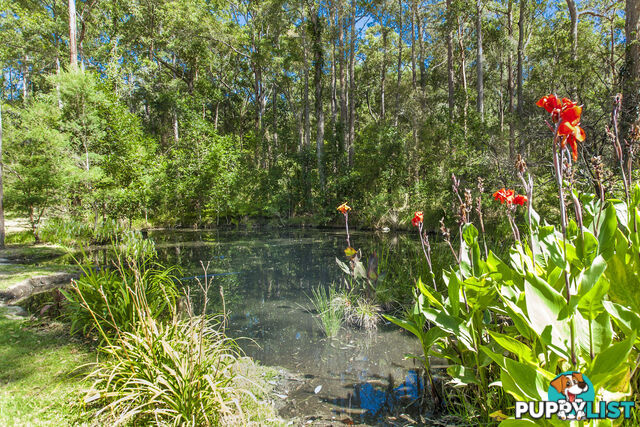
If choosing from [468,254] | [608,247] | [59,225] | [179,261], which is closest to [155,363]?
[468,254]

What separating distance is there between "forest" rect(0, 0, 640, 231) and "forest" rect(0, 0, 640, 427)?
0.40 feet

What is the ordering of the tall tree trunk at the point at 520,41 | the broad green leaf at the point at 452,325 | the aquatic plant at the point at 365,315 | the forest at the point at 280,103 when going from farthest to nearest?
1. the tall tree trunk at the point at 520,41
2. the forest at the point at 280,103
3. the aquatic plant at the point at 365,315
4. the broad green leaf at the point at 452,325

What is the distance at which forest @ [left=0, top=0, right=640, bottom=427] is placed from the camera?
1.51 meters

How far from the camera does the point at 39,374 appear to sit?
7.75 feet

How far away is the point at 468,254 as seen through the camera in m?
2.22

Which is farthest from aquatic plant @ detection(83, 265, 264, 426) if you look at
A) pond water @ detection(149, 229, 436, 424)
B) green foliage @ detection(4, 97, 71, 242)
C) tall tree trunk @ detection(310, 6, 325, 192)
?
tall tree trunk @ detection(310, 6, 325, 192)

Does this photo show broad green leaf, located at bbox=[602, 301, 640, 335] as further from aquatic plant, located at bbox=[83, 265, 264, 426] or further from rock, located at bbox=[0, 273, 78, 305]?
rock, located at bbox=[0, 273, 78, 305]

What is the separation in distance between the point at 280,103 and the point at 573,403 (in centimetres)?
2445

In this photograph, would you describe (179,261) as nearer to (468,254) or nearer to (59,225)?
(59,225)

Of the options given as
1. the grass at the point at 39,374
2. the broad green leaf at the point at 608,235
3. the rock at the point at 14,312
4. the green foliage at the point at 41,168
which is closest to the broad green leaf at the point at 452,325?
the broad green leaf at the point at 608,235

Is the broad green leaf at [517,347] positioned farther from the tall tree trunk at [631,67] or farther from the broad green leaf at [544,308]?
the tall tree trunk at [631,67]

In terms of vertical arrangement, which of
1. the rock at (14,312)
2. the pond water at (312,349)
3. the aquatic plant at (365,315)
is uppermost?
the rock at (14,312)

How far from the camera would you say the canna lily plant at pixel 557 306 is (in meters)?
1.16

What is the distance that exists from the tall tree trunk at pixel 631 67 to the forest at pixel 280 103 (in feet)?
0.10
